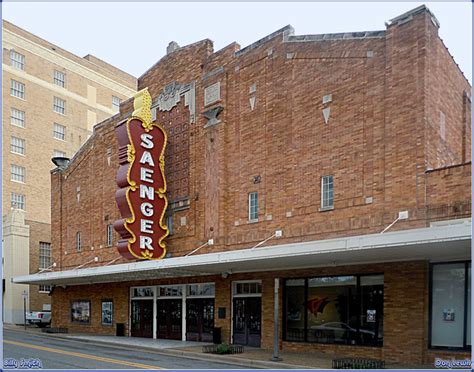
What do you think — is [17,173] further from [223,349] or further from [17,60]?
[223,349]

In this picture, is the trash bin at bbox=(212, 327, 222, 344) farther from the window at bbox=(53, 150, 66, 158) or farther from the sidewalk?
the window at bbox=(53, 150, 66, 158)

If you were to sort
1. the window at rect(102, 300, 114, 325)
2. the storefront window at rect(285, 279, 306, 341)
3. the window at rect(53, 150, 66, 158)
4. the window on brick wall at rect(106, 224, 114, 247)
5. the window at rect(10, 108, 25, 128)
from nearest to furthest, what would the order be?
the storefront window at rect(285, 279, 306, 341) < the window at rect(102, 300, 114, 325) < the window on brick wall at rect(106, 224, 114, 247) < the window at rect(10, 108, 25, 128) < the window at rect(53, 150, 66, 158)

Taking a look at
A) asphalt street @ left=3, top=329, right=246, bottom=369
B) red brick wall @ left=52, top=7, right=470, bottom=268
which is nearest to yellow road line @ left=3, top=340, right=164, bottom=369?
asphalt street @ left=3, top=329, right=246, bottom=369

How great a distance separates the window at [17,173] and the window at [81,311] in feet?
61.5

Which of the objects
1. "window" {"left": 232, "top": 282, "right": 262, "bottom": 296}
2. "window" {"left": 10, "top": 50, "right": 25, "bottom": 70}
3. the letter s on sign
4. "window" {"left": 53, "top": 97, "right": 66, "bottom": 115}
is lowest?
"window" {"left": 232, "top": 282, "right": 262, "bottom": 296}

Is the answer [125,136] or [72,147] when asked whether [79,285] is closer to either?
[125,136]

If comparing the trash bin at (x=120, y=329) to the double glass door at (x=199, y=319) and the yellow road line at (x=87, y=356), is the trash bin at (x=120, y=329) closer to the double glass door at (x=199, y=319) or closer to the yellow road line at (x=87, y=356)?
the double glass door at (x=199, y=319)

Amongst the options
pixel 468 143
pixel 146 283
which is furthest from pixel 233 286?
pixel 468 143

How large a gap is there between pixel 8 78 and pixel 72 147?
8.85m

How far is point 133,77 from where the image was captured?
6419 cm

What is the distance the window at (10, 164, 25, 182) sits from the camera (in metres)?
47.2

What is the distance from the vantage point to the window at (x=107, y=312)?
2939 centimetres

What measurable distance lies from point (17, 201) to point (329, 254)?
1488 inches

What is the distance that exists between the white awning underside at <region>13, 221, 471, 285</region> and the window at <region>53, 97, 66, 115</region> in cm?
3191
